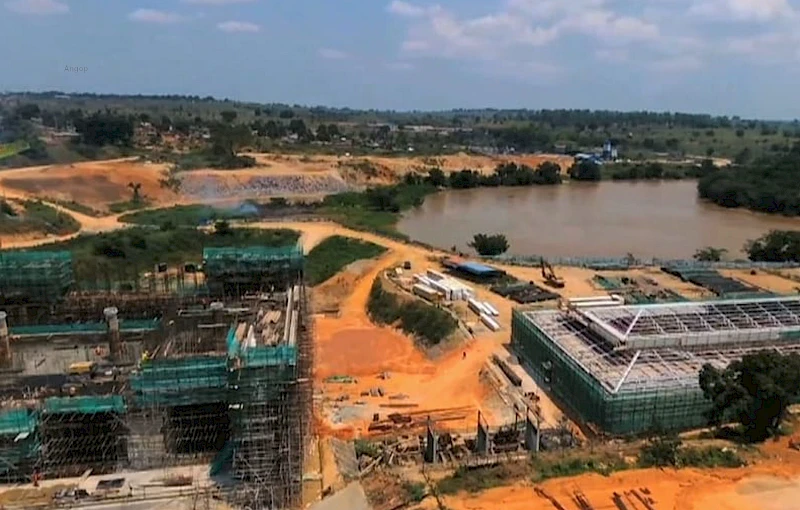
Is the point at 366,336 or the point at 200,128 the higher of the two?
the point at 200,128

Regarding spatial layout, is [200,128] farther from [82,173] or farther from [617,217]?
[617,217]

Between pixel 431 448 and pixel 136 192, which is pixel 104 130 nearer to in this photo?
pixel 136 192

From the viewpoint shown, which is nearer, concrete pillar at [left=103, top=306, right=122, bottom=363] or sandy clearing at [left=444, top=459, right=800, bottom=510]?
sandy clearing at [left=444, top=459, right=800, bottom=510]

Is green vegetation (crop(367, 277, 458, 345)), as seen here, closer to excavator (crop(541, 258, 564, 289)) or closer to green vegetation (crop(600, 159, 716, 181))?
excavator (crop(541, 258, 564, 289))

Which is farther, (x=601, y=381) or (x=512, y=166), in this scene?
(x=512, y=166)

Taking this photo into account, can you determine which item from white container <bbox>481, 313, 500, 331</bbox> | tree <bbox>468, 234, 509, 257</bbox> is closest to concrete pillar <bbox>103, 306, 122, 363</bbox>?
white container <bbox>481, 313, 500, 331</bbox>

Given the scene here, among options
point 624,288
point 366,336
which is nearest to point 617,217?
point 624,288
